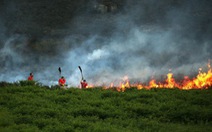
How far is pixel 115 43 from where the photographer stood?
5644 cm

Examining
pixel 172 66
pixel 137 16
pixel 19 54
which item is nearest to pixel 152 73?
pixel 172 66

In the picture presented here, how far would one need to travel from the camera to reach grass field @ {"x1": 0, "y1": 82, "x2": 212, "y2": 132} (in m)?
16.3

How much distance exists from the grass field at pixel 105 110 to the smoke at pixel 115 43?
24.4m

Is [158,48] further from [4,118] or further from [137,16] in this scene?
[4,118]

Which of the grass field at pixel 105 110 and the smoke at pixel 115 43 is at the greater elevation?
the smoke at pixel 115 43

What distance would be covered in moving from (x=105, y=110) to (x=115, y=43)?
37441 millimetres

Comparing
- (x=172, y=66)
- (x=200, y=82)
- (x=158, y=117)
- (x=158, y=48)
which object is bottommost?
(x=158, y=117)

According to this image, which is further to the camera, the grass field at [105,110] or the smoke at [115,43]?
the smoke at [115,43]

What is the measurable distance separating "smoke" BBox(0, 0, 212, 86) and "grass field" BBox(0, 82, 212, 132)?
79.9ft

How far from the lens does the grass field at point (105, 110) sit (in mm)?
16312

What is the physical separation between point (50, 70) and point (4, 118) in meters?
38.1

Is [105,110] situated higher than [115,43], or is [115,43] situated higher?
[115,43]

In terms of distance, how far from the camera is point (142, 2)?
6272cm

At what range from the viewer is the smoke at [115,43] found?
51969 millimetres
